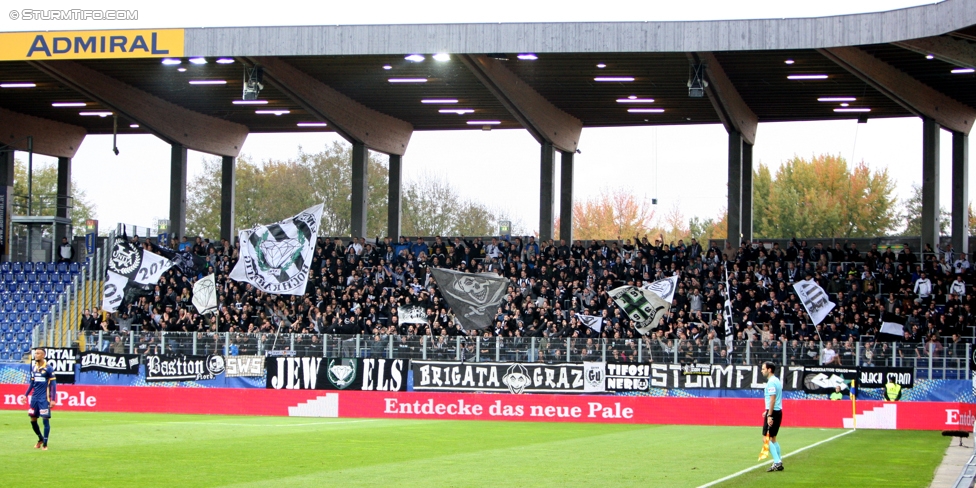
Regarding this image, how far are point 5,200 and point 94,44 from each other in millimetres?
17352

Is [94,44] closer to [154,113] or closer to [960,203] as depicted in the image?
[154,113]

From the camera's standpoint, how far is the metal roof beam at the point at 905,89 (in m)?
36.9

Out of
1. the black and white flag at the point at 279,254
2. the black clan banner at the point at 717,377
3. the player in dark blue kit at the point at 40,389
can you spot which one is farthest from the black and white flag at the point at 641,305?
the player in dark blue kit at the point at 40,389

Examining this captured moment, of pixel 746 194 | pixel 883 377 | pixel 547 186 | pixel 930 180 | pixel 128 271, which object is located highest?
pixel 930 180

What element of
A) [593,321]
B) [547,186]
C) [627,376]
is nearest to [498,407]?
[627,376]

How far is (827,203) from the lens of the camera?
91.4m

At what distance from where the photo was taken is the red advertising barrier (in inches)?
1248

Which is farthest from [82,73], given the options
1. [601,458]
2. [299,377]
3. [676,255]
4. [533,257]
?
[601,458]

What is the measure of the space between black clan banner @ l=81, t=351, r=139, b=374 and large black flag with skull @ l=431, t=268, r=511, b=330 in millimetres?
10591

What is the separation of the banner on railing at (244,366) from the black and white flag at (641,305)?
11.8m

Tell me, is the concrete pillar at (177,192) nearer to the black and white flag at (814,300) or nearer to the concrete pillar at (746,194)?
the concrete pillar at (746,194)

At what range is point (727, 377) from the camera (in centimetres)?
3531

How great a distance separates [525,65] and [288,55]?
827 centimetres

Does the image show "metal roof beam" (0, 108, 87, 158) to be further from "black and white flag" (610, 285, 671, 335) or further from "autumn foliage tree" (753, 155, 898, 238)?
"autumn foliage tree" (753, 155, 898, 238)
